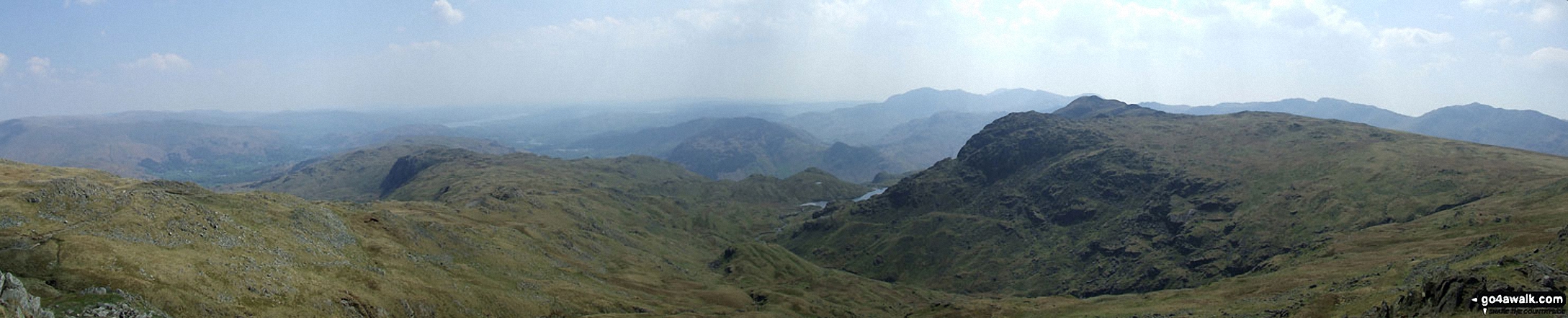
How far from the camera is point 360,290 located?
349 feet

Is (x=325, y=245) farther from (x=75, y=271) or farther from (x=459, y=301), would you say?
(x=75, y=271)

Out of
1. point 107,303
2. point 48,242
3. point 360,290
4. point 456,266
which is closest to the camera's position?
point 107,303

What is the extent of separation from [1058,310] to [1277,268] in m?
66.7

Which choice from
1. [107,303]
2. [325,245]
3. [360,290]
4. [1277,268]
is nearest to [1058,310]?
[1277,268]

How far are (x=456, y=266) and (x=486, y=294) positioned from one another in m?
21.3

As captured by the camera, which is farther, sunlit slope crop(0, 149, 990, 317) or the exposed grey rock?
sunlit slope crop(0, 149, 990, 317)

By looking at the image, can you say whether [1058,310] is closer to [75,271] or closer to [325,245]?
[325,245]

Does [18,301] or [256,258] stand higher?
[18,301]

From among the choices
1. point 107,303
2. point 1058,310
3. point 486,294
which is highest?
point 107,303

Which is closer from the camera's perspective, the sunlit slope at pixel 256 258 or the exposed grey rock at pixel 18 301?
the exposed grey rock at pixel 18 301

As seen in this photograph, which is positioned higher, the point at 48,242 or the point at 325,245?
the point at 48,242

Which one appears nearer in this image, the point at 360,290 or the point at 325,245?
the point at 360,290

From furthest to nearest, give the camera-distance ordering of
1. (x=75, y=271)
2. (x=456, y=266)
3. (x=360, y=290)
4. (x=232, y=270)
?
(x=456, y=266), (x=360, y=290), (x=232, y=270), (x=75, y=271)

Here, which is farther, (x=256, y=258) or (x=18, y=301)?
(x=256, y=258)
